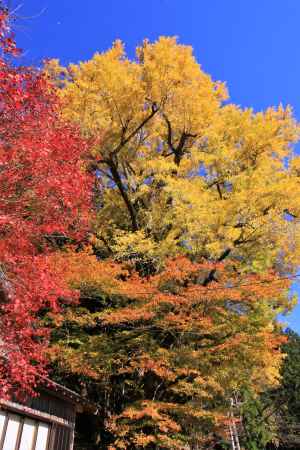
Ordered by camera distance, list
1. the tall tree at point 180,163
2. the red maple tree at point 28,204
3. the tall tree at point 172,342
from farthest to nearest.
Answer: the tall tree at point 180,163 < the tall tree at point 172,342 < the red maple tree at point 28,204

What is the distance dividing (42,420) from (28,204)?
5.56m

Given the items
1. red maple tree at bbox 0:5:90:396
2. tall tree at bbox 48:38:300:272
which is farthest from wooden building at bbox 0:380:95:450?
tall tree at bbox 48:38:300:272

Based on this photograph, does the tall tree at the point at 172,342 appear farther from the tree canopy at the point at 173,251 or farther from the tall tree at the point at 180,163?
the tall tree at the point at 180,163

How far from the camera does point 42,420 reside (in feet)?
27.3

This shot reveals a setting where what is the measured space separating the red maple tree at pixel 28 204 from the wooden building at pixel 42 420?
1.55ft

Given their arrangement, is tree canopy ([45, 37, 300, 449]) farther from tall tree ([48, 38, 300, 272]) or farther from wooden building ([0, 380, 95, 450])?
wooden building ([0, 380, 95, 450])

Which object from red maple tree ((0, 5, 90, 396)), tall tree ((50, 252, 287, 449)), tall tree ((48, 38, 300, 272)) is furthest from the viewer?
tall tree ((48, 38, 300, 272))

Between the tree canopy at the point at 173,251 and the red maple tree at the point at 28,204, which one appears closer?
the red maple tree at the point at 28,204

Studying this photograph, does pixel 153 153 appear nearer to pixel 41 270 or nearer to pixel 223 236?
pixel 223 236

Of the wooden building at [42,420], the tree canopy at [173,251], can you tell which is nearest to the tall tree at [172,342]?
the tree canopy at [173,251]

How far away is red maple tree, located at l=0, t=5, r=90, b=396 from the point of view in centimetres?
700

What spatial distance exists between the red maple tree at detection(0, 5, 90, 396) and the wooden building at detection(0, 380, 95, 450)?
1.55 feet

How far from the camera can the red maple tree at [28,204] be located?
700cm

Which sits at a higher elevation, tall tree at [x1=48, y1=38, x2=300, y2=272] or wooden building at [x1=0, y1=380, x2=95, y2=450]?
tall tree at [x1=48, y1=38, x2=300, y2=272]
